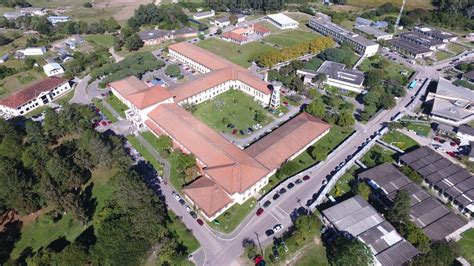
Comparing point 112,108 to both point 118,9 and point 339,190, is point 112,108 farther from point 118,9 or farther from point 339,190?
point 118,9

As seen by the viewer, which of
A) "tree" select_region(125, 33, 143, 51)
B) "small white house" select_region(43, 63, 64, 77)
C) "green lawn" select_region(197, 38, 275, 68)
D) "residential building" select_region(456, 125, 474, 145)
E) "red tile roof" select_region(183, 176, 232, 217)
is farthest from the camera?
"tree" select_region(125, 33, 143, 51)

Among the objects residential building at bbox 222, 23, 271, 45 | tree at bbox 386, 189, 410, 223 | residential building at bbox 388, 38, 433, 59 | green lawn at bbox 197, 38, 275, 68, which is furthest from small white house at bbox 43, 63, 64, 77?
residential building at bbox 388, 38, 433, 59

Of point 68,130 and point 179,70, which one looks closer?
point 68,130

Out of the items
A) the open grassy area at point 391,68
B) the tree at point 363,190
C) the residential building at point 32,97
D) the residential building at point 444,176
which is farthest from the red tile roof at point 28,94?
the open grassy area at point 391,68

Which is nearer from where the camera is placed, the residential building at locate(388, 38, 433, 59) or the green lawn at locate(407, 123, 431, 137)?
the green lawn at locate(407, 123, 431, 137)

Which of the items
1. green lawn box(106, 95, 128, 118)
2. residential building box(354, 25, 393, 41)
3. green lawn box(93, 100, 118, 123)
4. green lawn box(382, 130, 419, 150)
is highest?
residential building box(354, 25, 393, 41)

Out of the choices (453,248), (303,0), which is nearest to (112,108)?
(453,248)

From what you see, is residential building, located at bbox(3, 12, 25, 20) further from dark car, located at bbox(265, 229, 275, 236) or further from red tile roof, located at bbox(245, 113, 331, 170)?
dark car, located at bbox(265, 229, 275, 236)
